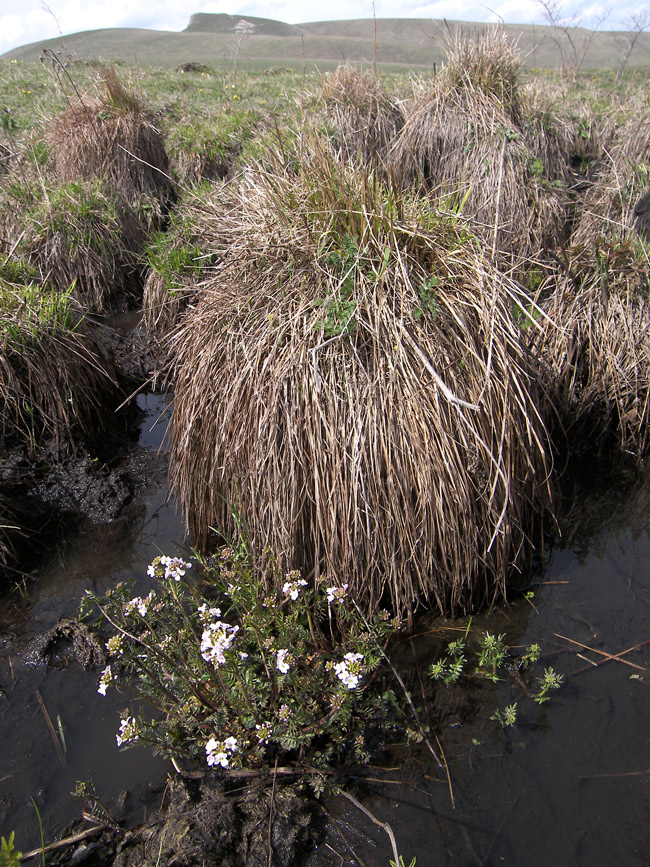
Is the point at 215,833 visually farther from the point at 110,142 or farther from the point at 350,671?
the point at 110,142

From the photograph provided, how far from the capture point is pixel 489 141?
5844 mm

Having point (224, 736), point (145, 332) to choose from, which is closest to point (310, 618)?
point (224, 736)

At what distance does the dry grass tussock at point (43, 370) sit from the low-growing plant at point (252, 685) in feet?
6.32

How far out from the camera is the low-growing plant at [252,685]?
2018 millimetres

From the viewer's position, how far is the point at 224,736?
208cm

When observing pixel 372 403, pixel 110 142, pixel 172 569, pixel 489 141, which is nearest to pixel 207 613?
pixel 172 569

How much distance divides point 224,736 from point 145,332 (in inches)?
155

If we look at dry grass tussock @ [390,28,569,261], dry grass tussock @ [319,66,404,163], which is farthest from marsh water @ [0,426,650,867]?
dry grass tussock @ [319,66,404,163]

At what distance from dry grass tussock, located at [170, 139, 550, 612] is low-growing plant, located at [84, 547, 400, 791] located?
0.34 m

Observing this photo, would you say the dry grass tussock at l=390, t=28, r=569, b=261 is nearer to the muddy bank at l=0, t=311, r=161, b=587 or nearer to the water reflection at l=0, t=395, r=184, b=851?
the muddy bank at l=0, t=311, r=161, b=587

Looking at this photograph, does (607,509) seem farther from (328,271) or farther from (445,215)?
(328,271)

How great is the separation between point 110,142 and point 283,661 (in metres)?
6.39

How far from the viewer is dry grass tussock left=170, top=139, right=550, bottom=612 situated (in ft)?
8.10

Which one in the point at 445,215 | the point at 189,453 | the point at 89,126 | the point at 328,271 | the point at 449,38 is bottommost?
the point at 189,453
